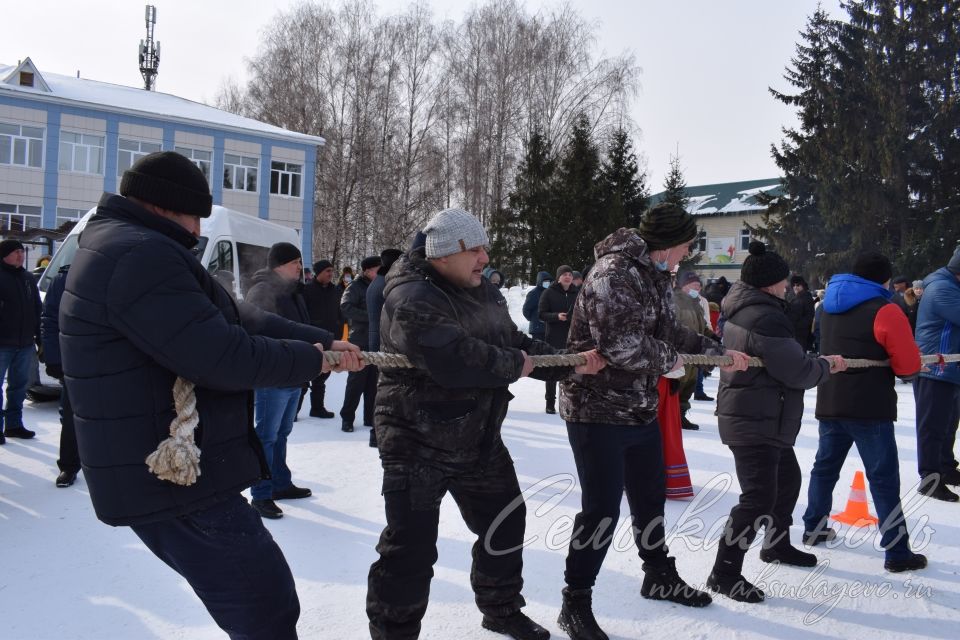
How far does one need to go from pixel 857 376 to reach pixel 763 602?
1.51 meters

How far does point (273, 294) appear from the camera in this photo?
550 cm

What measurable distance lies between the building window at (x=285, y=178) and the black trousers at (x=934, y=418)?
95.8ft

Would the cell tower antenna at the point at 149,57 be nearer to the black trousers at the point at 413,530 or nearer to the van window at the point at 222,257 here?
the van window at the point at 222,257

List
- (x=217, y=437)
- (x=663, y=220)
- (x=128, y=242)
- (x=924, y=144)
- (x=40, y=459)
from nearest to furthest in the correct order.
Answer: (x=128, y=242), (x=217, y=437), (x=663, y=220), (x=40, y=459), (x=924, y=144)

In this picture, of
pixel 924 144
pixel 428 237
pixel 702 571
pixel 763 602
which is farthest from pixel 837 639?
pixel 924 144

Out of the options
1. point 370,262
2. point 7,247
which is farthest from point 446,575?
point 7,247

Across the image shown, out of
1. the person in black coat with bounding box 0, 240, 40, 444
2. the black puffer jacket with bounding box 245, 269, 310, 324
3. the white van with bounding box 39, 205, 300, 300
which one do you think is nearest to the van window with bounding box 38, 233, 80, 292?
the white van with bounding box 39, 205, 300, 300

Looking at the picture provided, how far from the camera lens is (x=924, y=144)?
2572 centimetres

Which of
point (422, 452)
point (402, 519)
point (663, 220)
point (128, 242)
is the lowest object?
point (402, 519)

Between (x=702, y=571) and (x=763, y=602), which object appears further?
(x=702, y=571)

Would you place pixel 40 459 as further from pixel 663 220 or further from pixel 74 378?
pixel 663 220

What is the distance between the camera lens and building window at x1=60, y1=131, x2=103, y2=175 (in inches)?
1090

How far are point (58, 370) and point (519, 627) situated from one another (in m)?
5.18

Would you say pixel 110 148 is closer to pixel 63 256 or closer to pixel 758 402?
pixel 63 256
